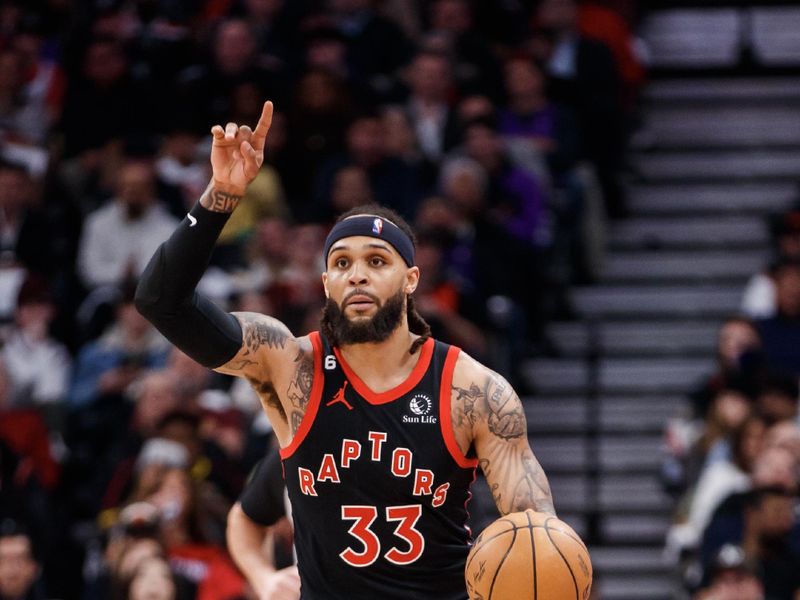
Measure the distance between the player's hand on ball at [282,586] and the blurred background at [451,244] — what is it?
302 centimetres

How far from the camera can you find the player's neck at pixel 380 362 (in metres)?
5.79

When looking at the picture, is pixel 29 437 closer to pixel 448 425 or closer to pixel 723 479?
pixel 723 479

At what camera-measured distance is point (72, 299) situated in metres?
12.2

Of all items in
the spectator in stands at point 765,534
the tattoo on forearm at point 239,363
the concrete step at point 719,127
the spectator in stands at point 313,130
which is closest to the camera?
the tattoo on forearm at point 239,363

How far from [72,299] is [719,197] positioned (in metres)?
5.12

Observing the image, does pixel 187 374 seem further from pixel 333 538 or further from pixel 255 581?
A: pixel 333 538

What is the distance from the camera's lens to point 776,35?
15.0m

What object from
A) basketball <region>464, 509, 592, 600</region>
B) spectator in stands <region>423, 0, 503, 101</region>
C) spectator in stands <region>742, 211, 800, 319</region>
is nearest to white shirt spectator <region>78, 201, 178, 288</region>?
spectator in stands <region>423, 0, 503, 101</region>

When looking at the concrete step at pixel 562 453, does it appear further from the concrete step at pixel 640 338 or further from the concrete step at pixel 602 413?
the concrete step at pixel 640 338

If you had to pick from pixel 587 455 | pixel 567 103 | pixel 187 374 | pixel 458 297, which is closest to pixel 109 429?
pixel 187 374

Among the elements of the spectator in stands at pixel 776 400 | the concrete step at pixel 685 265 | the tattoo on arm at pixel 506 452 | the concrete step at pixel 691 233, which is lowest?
the spectator in stands at pixel 776 400

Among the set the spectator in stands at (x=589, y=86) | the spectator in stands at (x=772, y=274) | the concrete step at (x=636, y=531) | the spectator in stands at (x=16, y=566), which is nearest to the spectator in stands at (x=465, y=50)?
the spectator in stands at (x=589, y=86)

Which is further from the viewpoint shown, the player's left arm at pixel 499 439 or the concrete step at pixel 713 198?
the concrete step at pixel 713 198

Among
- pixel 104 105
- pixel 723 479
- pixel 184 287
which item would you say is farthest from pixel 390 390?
pixel 104 105
